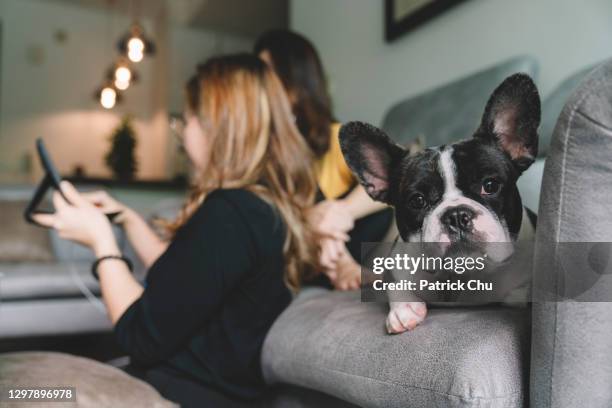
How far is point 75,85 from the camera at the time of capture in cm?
520

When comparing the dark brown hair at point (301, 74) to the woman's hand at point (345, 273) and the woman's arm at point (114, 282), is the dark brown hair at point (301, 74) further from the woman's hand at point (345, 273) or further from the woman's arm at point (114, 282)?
the woman's arm at point (114, 282)

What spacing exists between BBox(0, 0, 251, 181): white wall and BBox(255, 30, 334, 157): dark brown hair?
3537 millimetres

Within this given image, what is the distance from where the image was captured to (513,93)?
1.81ft

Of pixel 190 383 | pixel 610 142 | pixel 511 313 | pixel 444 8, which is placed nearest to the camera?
pixel 610 142

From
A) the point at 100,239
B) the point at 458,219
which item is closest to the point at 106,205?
the point at 100,239

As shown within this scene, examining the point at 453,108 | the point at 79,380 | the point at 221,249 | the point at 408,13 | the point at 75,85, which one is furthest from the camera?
the point at 75,85

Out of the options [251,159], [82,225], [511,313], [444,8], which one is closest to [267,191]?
[251,159]

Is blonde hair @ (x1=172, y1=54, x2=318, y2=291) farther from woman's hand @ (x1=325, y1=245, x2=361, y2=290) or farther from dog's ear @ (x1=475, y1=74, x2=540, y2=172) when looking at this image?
dog's ear @ (x1=475, y1=74, x2=540, y2=172)

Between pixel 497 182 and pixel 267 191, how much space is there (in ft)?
1.87

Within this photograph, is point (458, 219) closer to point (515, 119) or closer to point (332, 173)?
point (515, 119)

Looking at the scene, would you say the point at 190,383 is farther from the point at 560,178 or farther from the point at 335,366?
the point at 560,178

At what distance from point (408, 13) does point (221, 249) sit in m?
1.73

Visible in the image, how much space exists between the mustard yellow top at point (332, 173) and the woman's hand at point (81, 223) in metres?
0.50

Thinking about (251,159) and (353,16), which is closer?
(251,159)
